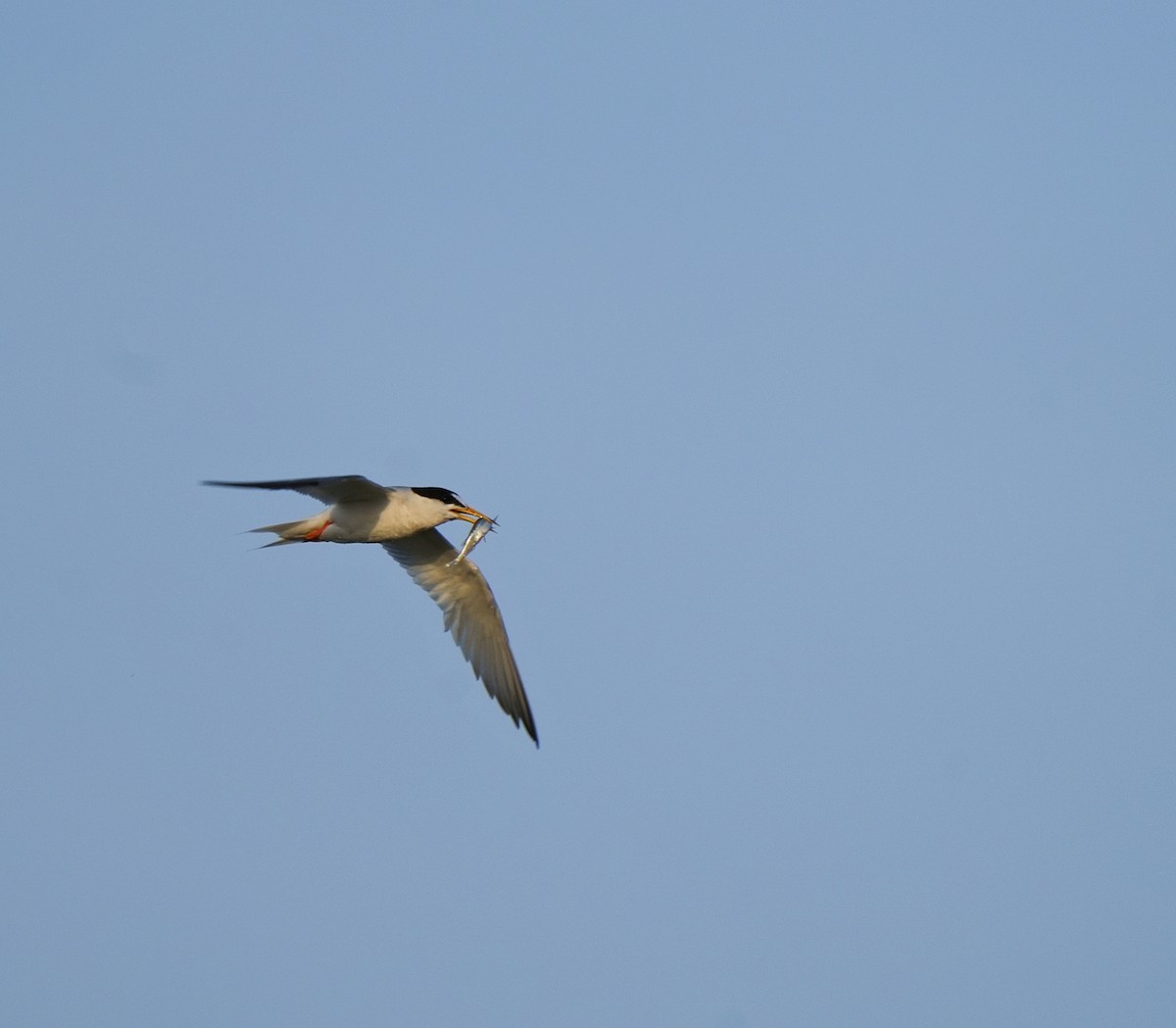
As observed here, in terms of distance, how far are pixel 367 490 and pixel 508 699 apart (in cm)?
286

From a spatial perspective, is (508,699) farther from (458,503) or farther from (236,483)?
(236,483)

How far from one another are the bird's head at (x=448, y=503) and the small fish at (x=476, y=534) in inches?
6.7

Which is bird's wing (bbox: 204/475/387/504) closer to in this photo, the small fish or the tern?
the tern

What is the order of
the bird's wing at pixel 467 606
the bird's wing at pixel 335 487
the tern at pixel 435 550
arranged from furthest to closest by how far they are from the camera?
1. the bird's wing at pixel 467 606
2. the tern at pixel 435 550
3. the bird's wing at pixel 335 487

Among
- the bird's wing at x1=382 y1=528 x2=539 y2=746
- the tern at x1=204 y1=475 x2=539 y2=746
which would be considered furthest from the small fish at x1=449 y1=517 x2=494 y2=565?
the bird's wing at x1=382 y1=528 x2=539 y2=746

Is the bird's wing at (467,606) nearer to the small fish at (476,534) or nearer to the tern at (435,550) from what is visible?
the tern at (435,550)

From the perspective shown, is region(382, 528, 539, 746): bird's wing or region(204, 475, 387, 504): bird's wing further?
region(382, 528, 539, 746): bird's wing

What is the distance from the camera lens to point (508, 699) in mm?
15742

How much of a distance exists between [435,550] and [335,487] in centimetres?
237

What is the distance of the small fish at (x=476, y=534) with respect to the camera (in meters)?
14.8

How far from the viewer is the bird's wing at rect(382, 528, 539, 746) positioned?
15.8m

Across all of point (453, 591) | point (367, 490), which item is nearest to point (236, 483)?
point (367, 490)

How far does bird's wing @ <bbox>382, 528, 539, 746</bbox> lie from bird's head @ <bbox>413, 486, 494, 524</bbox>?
4.05 feet

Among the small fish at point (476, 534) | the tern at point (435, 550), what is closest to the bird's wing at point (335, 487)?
the tern at point (435, 550)
